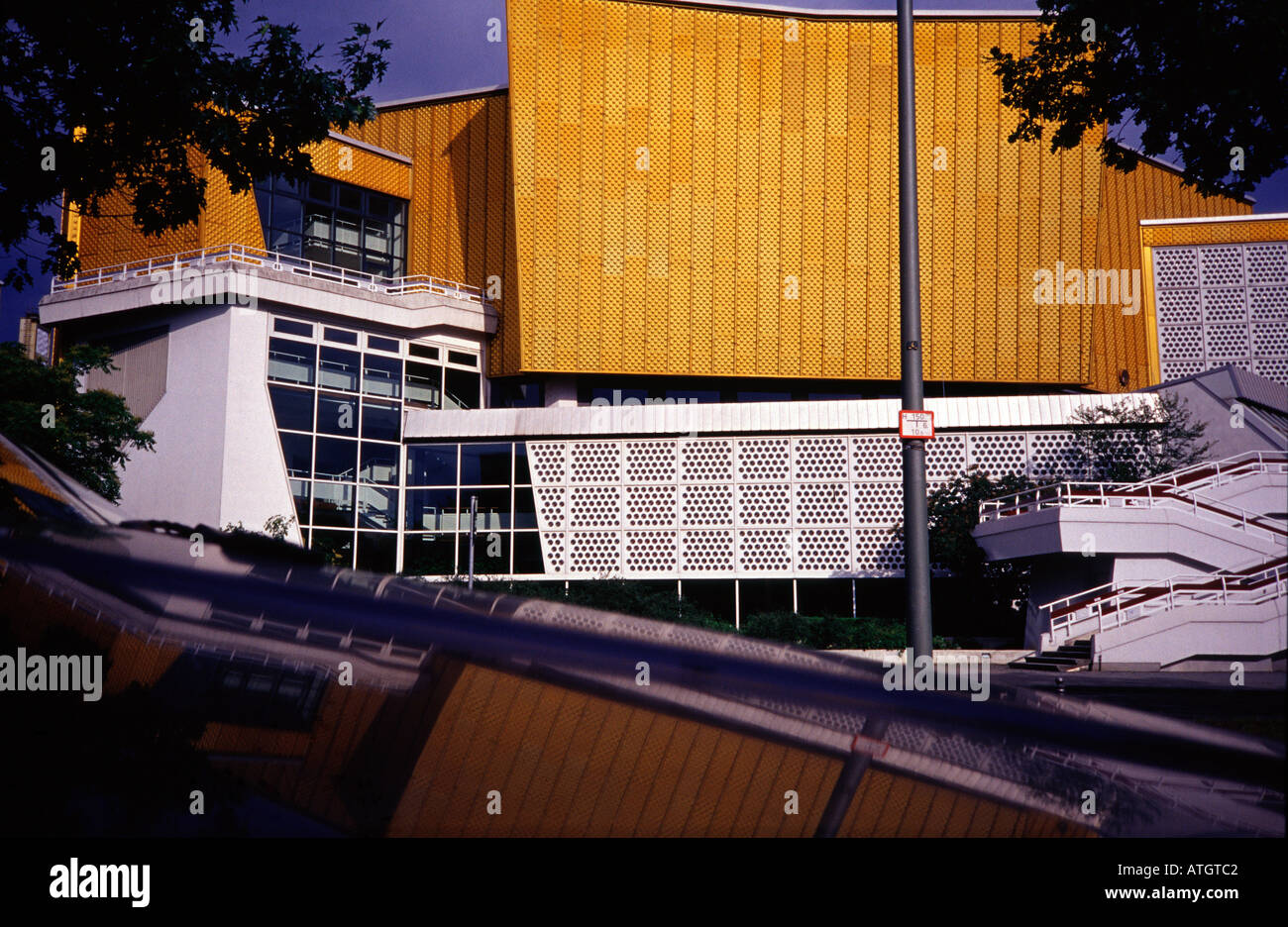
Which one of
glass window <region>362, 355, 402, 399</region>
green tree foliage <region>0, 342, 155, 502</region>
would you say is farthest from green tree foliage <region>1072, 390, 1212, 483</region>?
green tree foliage <region>0, 342, 155, 502</region>

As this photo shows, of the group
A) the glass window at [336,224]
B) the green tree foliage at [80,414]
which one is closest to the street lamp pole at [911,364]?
the green tree foliage at [80,414]

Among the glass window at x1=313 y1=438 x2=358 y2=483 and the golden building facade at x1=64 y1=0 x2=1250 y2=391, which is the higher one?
the golden building facade at x1=64 y1=0 x2=1250 y2=391

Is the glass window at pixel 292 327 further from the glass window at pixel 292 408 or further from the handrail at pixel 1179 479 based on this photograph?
the handrail at pixel 1179 479

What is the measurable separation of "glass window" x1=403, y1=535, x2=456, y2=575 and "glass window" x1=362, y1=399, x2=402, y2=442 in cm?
314

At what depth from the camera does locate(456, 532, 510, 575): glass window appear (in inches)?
1178

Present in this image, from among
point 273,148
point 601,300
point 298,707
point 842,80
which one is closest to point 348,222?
point 601,300

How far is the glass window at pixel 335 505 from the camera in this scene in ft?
97.3

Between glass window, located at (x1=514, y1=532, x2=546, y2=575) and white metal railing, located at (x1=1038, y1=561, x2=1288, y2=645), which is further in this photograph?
glass window, located at (x1=514, y1=532, x2=546, y2=575)

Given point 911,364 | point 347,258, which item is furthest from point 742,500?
point 911,364

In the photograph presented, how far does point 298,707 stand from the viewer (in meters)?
1.07

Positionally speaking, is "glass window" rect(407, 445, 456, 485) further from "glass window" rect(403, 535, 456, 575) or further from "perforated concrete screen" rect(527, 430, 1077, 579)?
"perforated concrete screen" rect(527, 430, 1077, 579)

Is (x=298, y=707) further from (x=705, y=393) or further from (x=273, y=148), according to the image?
(x=705, y=393)
